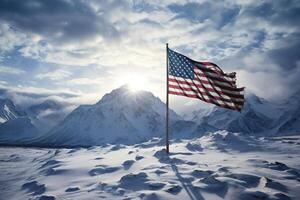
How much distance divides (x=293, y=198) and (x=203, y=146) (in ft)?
75.9

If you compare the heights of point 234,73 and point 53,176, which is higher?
point 234,73

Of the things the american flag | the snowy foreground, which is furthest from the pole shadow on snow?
the american flag

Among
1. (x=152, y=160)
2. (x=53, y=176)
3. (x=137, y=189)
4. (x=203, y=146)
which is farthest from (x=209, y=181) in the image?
(x=203, y=146)

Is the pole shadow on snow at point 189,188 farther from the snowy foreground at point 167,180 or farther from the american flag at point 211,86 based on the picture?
the american flag at point 211,86

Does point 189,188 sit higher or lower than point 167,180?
lower

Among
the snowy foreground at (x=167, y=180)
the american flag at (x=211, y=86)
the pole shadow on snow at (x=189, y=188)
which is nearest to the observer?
the pole shadow on snow at (x=189, y=188)

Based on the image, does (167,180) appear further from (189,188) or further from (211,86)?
(211,86)

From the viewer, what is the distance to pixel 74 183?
25891mm

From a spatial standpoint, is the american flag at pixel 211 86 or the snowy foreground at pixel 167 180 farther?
the american flag at pixel 211 86

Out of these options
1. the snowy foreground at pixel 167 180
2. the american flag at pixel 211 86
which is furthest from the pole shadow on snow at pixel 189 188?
the american flag at pixel 211 86

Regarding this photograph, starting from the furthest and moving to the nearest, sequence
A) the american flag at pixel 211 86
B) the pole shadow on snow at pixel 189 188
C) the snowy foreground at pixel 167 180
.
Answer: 1. the american flag at pixel 211 86
2. the snowy foreground at pixel 167 180
3. the pole shadow on snow at pixel 189 188

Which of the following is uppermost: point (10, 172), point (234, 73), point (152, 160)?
point (234, 73)

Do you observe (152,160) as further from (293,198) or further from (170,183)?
(293,198)

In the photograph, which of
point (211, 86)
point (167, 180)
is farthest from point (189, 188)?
point (211, 86)
